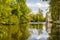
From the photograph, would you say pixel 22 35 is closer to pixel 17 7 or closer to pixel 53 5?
pixel 17 7

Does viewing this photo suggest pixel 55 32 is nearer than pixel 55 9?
→ No

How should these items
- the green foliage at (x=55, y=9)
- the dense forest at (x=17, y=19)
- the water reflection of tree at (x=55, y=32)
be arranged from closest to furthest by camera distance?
the green foliage at (x=55, y=9), the water reflection of tree at (x=55, y=32), the dense forest at (x=17, y=19)

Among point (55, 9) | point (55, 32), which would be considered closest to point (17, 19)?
point (55, 32)

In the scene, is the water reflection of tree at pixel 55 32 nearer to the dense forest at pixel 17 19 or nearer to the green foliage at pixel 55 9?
the dense forest at pixel 17 19

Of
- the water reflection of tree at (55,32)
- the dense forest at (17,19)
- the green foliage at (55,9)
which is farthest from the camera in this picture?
the dense forest at (17,19)

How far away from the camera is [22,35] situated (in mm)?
14930

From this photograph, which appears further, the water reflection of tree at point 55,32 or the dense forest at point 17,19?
the dense forest at point 17,19

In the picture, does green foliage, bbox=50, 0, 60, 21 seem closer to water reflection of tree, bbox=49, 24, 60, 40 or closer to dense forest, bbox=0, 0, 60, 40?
dense forest, bbox=0, 0, 60, 40

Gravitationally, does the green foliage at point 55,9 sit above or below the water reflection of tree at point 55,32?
above

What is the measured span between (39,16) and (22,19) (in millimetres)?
6011

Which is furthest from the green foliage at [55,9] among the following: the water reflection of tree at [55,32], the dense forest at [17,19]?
the water reflection of tree at [55,32]

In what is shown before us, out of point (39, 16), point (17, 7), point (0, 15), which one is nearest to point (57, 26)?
point (0, 15)

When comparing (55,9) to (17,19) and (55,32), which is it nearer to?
(55,32)

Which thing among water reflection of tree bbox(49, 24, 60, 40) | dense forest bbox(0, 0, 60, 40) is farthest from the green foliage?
water reflection of tree bbox(49, 24, 60, 40)
